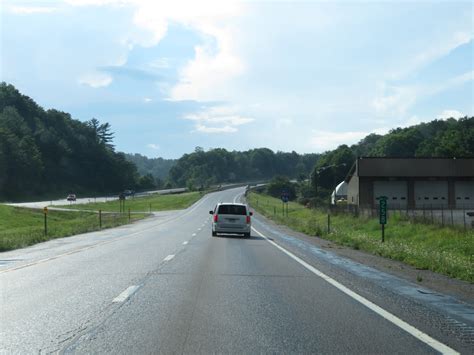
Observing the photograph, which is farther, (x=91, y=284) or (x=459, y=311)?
(x=91, y=284)

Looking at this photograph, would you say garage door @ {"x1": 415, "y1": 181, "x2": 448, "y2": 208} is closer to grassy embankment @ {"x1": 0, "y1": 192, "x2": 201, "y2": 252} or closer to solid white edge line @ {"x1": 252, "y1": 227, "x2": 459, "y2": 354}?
grassy embankment @ {"x1": 0, "y1": 192, "x2": 201, "y2": 252}

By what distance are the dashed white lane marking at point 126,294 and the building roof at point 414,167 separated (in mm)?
71054

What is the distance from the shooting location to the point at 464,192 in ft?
264

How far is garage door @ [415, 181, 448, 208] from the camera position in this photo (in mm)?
80062

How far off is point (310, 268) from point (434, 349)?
345 inches

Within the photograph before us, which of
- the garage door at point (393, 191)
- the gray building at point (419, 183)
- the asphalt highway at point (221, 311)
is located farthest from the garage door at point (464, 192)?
the asphalt highway at point (221, 311)

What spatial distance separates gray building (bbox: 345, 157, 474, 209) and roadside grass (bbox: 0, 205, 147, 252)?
34.2 metres

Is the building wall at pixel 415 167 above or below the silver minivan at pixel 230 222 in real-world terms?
above

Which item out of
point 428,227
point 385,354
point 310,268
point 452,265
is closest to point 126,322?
point 385,354

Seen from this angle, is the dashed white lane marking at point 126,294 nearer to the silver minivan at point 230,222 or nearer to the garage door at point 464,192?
the silver minivan at point 230,222

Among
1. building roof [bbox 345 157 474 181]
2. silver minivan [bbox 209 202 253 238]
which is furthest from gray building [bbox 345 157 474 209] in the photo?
silver minivan [bbox 209 202 253 238]

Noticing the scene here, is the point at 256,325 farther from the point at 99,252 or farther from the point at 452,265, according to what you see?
the point at 99,252

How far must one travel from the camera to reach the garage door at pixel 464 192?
262ft

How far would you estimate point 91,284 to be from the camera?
12195 mm
